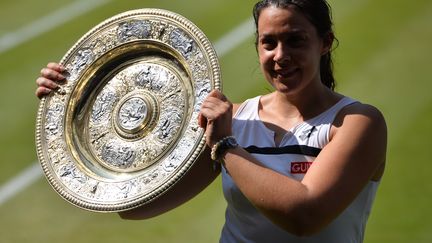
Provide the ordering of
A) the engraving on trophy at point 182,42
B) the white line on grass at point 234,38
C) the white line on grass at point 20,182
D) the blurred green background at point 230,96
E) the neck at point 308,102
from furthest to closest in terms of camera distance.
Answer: the white line on grass at point 234,38, the white line on grass at point 20,182, the blurred green background at point 230,96, the engraving on trophy at point 182,42, the neck at point 308,102

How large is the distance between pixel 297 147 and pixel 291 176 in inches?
3.2

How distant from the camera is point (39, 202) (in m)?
5.90

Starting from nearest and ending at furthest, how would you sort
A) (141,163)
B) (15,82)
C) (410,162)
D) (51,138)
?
(141,163) → (51,138) → (410,162) → (15,82)

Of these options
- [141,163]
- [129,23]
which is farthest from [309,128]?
[129,23]

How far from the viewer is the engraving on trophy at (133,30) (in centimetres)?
286

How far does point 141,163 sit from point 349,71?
3948 millimetres

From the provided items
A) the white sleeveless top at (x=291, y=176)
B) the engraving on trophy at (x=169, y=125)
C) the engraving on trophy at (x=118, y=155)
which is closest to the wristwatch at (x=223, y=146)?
the white sleeveless top at (x=291, y=176)

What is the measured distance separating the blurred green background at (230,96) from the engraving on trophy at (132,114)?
2446 mm

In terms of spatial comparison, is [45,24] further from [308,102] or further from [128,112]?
[308,102]

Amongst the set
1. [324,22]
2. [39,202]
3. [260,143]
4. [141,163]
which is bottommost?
[39,202]

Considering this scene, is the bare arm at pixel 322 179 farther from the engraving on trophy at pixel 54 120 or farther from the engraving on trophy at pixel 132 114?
the engraving on trophy at pixel 54 120

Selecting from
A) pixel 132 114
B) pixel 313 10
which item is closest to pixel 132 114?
pixel 132 114

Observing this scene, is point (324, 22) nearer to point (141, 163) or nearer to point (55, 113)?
point (141, 163)

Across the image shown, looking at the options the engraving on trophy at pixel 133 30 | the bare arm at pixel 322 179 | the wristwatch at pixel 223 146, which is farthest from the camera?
the engraving on trophy at pixel 133 30
